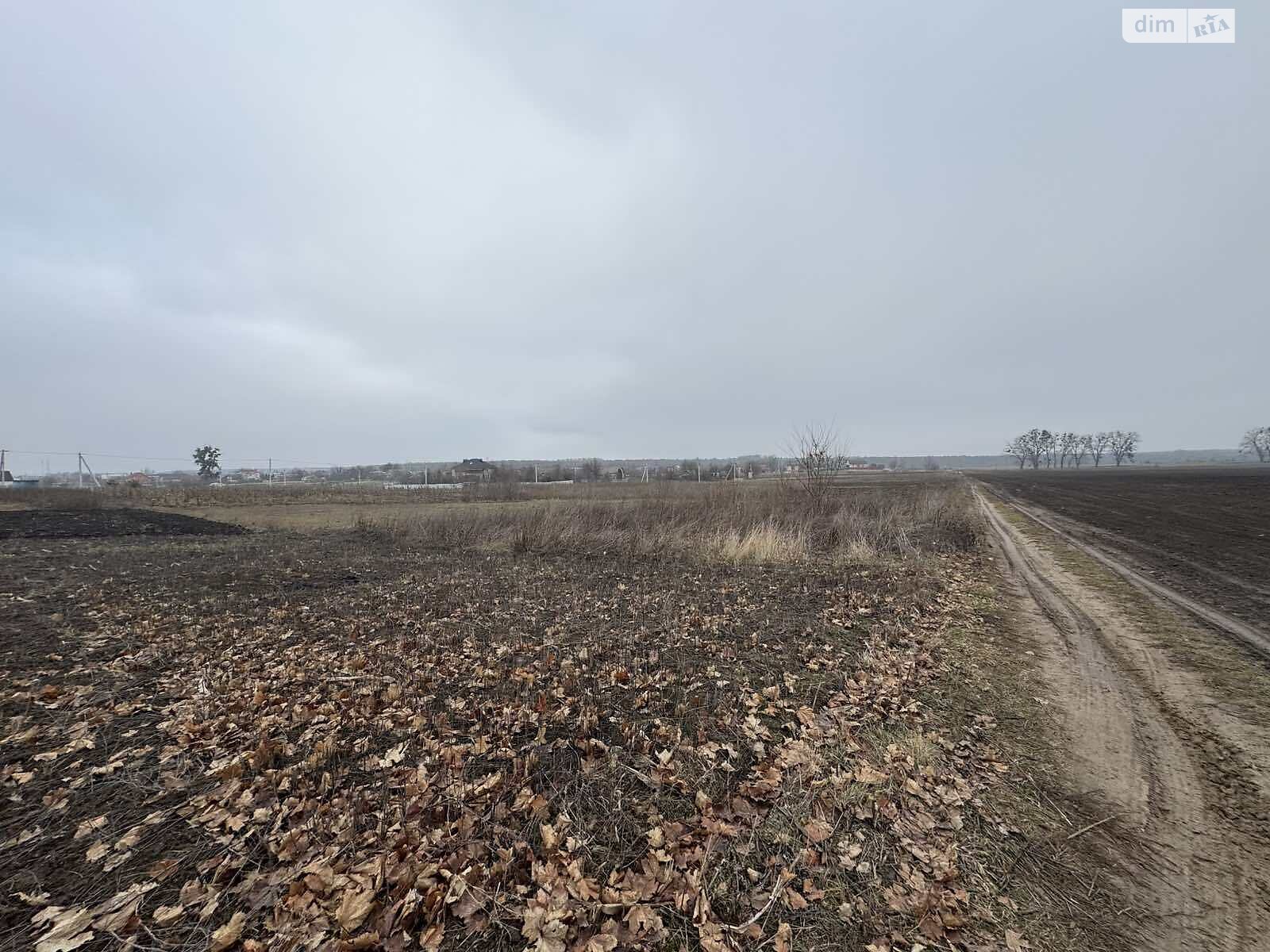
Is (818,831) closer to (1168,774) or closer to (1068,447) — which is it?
(1168,774)

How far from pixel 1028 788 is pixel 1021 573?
9066 mm

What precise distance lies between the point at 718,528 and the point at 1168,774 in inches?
474

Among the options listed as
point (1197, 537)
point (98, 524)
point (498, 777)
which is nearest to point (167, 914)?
point (498, 777)

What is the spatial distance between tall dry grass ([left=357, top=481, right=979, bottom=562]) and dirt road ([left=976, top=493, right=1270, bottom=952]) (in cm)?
622

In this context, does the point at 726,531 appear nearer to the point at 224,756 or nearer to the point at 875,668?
the point at 875,668

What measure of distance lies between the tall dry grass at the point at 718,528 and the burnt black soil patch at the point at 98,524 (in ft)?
19.8

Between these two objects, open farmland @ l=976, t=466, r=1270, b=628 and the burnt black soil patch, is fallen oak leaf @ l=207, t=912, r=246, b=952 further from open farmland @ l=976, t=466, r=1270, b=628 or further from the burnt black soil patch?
the burnt black soil patch

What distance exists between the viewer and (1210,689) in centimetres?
497

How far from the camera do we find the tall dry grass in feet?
44.2

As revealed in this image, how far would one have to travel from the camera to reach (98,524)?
58.2 feet

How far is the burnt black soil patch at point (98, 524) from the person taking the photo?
15.6 m

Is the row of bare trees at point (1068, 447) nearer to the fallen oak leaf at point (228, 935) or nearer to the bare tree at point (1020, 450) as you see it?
the bare tree at point (1020, 450)

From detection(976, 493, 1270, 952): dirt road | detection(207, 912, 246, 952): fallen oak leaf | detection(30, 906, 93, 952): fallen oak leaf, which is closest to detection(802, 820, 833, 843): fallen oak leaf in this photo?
detection(976, 493, 1270, 952): dirt road

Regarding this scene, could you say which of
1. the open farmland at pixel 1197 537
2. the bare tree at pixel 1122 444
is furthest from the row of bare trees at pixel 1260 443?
the open farmland at pixel 1197 537
